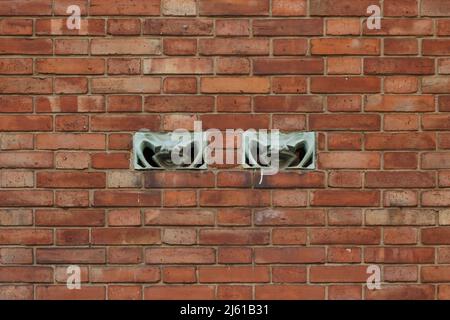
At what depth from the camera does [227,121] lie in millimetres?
2219

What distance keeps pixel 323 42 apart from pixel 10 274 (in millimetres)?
1444

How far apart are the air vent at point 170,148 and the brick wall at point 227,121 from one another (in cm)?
3

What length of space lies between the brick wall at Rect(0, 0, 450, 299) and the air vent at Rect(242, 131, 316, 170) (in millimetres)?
39

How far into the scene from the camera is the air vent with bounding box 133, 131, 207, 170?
7.26 ft

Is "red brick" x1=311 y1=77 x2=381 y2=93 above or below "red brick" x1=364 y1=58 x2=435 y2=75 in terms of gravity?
below

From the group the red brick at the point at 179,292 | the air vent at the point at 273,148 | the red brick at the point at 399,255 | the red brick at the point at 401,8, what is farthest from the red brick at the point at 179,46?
the red brick at the point at 399,255

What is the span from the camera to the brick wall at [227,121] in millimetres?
2209

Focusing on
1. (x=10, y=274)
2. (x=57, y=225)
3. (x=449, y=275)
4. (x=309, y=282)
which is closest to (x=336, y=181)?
(x=309, y=282)

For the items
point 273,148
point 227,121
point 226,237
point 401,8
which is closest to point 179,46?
point 227,121

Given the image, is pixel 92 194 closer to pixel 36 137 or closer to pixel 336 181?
pixel 36 137

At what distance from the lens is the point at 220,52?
7.26 feet

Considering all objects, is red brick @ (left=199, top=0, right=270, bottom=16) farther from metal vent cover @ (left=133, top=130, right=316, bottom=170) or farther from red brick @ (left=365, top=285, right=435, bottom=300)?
red brick @ (left=365, top=285, right=435, bottom=300)

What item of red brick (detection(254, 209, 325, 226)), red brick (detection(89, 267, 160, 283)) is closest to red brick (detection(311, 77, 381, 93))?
red brick (detection(254, 209, 325, 226))

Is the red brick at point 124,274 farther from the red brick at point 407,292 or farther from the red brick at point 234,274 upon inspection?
the red brick at point 407,292
